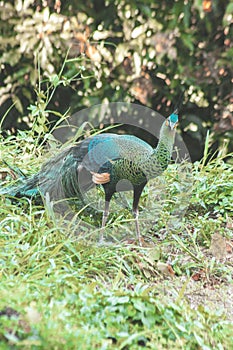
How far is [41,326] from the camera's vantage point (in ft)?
7.56

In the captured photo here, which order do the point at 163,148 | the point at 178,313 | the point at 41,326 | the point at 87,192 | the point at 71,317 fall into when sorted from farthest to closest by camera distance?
the point at 87,192
the point at 163,148
the point at 178,313
the point at 71,317
the point at 41,326

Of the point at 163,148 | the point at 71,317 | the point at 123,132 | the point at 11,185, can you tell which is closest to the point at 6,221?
the point at 11,185

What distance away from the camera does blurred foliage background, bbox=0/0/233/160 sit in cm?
577

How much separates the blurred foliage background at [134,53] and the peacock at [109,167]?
2135 millimetres

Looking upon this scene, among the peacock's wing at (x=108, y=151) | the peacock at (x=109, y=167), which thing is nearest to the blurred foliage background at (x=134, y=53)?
the peacock at (x=109, y=167)

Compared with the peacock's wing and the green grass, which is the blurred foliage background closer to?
the green grass

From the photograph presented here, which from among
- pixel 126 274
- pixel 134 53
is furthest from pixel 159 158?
pixel 134 53

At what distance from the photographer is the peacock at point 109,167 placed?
135 inches

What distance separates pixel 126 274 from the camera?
11.1 ft

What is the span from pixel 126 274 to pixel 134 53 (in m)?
2.88

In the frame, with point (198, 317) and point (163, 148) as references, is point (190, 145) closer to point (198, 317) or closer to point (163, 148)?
point (163, 148)

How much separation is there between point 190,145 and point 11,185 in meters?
2.38

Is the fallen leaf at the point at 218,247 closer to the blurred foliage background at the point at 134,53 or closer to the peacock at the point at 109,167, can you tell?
the peacock at the point at 109,167

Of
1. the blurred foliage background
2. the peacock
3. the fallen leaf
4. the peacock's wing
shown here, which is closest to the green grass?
the fallen leaf
